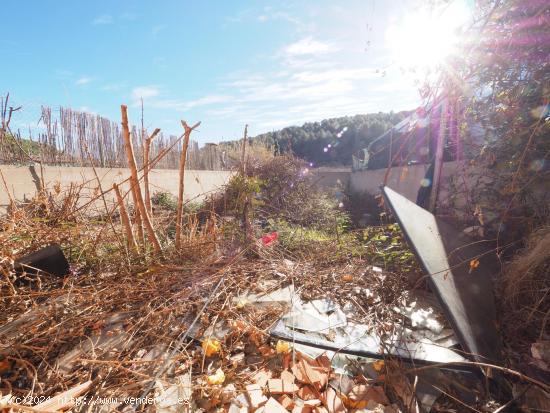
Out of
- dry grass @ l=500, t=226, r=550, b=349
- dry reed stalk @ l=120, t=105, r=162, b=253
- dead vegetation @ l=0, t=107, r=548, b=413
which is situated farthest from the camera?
dry reed stalk @ l=120, t=105, r=162, b=253

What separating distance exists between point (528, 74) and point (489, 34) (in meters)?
0.54

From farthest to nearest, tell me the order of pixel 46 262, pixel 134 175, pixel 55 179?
pixel 55 179 → pixel 134 175 → pixel 46 262

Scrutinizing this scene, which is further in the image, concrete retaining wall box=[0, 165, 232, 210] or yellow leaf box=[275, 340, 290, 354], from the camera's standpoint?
concrete retaining wall box=[0, 165, 232, 210]

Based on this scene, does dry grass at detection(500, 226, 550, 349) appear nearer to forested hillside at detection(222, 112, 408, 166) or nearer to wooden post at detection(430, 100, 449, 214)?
wooden post at detection(430, 100, 449, 214)

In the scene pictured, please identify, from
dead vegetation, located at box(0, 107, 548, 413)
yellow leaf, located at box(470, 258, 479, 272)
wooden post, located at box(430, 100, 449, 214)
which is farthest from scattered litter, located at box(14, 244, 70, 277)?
wooden post, located at box(430, 100, 449, 214)

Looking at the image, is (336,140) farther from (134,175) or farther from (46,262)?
(46,262)

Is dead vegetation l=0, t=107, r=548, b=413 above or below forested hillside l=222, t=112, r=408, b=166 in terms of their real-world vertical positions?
below

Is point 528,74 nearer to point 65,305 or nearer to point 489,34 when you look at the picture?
point 489,34

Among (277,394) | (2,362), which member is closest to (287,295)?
(277,394)

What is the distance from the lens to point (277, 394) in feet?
4.52

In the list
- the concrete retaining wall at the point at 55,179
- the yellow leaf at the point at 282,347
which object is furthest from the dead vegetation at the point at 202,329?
the concrete retaining wall at the point at 55,179

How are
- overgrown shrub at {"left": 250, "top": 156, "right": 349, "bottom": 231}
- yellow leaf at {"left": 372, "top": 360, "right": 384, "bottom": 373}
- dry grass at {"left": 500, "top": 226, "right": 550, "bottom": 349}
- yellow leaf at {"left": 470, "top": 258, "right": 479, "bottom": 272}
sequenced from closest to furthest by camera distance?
yellow leaf at {"left": 372, "top": 360, "right": 384, "bottom": 373}, dry grass at {"left": 500, "top": 226, "right": 550, "bottom": 349}, yellow leaf at {"left": 470, "top": 258, "right": 479, "bottom": 272}, overgrown shrub at {"left": 250, "top": 156, "right": 349, "bottom": 231}

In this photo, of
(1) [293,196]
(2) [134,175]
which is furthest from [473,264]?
(1) [293,196]

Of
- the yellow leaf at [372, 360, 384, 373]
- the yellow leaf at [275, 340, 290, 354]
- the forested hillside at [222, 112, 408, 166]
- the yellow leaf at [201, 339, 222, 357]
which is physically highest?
the forested hillside at [222, 112, 408, 166]
